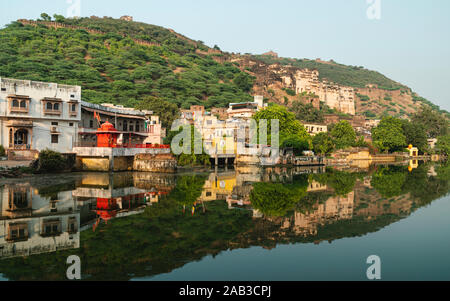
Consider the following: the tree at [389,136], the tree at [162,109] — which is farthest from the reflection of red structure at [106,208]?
the tree at [389,136]

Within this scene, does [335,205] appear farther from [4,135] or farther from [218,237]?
[4,135]

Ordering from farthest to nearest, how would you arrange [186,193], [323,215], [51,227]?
[186,193] < [323,215] < [51,227]

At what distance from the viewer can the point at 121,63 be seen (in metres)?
111

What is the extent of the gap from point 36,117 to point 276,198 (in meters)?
23.6

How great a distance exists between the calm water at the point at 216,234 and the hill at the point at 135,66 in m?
59.3

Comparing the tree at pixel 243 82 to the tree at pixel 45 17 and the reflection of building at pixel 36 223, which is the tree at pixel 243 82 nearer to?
the tree at pixel 45 17

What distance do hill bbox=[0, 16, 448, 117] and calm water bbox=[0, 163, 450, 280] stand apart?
59.3m

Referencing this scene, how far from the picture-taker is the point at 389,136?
250 ft

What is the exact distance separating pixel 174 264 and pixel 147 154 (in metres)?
26.0

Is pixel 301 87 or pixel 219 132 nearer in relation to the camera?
pixel 219 132

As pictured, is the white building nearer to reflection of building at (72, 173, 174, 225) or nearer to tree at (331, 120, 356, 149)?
reflection of building at (72, 173, 174, 225)

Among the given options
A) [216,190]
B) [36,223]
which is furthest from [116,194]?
[36,223]

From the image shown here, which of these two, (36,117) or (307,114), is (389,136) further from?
(36,117)

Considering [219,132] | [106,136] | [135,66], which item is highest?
[135,66]
